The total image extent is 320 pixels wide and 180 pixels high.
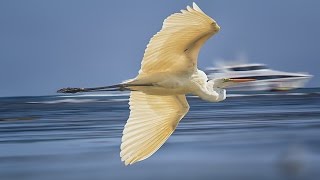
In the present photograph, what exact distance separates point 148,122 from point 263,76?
40.7m

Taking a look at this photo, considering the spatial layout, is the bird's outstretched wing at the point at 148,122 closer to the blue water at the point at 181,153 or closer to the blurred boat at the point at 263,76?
the blue water at the point at 181,153

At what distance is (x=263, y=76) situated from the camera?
158 ft

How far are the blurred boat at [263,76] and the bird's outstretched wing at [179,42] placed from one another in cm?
3892

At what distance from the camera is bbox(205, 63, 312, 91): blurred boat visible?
156 ft

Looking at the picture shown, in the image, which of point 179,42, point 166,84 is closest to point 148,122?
point 166,84

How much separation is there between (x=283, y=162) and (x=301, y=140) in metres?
2.94

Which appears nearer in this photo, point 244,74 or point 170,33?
point 170,33

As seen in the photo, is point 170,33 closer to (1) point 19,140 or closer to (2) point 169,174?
(2) point 169,174

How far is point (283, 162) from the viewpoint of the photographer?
1362 centimetres

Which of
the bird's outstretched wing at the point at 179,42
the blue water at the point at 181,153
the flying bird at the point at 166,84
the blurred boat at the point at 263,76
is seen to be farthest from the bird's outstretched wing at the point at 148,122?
the blurred boat at the point at 263,76

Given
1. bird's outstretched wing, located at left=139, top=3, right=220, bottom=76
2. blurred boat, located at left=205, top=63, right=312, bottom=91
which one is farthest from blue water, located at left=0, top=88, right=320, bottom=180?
blurred boat, located at left=205, top=63, right=312, bottom=91

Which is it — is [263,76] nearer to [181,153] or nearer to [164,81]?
[181,153]

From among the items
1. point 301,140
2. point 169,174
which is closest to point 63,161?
point 169,174

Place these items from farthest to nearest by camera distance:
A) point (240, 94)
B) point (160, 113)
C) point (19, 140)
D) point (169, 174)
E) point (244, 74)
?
point (240, 94) < point (244, 74) < point (19, 140) < point (169, 174) < point (160, 113)
